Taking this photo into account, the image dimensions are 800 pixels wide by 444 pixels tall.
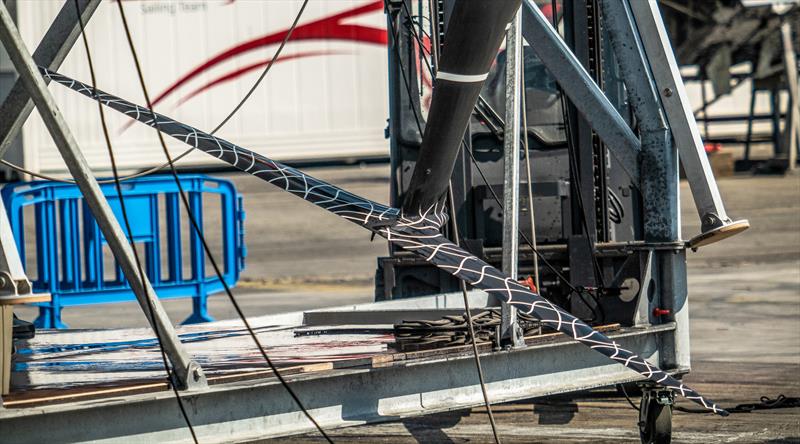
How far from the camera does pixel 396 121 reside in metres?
8.57

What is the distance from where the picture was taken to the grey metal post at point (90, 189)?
→ 4266mm

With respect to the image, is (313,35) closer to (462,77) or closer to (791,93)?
(791,93)

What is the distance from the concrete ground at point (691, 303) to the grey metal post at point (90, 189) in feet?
8.40

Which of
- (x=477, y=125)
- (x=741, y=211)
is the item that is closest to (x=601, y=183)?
(x=477, y=125)

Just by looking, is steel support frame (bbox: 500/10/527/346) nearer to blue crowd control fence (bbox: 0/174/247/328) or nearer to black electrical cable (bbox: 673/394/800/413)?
black electrical cable (bbox: 673/394/800/413)

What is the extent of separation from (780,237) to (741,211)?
219 cm

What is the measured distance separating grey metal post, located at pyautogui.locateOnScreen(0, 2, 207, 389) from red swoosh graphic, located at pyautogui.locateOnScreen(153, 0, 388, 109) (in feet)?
66.3

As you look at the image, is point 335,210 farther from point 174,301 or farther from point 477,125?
point 174,301

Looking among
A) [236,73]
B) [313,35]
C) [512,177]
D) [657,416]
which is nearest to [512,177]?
[512,177]

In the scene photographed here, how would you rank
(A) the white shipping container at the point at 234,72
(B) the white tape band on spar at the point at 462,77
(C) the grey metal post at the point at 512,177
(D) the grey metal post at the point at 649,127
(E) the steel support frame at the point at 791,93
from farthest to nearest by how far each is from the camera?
(A) the white shipping container at the point at 234,72, (E) the steel support frame at the point at 791,93, (D) the grey metal post at the point at 649,127, (C) the grey metal post at the point at 512,177, (B) the white tape band on spar at the point at 462,77

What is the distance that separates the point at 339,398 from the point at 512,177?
1.25 m

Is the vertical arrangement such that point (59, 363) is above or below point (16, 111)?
below

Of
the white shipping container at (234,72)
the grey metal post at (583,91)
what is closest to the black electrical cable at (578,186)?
the grey metal post at (583,91)

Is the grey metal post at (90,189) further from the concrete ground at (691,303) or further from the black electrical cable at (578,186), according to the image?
the black electrical cable at (578,186)
